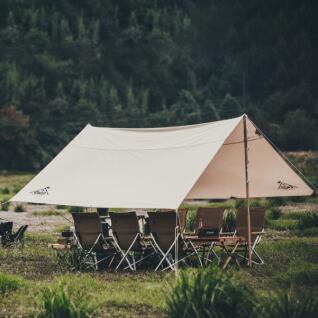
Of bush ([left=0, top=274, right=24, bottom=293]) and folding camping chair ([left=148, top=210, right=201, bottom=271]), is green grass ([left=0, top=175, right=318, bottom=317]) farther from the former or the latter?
folding camping chair ([left=148, top=210, right=201, bottom=271])

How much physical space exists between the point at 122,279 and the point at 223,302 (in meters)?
4.33

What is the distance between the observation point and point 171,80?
104 m

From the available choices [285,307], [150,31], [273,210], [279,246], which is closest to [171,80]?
[150,31]

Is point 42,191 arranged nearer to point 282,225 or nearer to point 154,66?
point 282,225

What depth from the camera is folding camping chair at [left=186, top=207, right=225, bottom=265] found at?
13781mm

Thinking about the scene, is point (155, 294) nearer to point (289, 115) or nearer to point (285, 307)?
point (285, 307)

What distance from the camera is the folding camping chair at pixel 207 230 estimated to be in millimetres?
13781

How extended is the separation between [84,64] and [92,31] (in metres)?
9.72

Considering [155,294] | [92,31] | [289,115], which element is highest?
[92,31]

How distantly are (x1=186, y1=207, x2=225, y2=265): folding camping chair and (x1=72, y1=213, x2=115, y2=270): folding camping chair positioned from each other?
1502 millimetres

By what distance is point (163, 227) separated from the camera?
13656 mm

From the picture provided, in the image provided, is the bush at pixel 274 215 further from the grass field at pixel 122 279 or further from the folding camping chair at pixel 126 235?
the folding camping chair at pixel 126 235

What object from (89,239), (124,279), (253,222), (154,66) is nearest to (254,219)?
(253,222)

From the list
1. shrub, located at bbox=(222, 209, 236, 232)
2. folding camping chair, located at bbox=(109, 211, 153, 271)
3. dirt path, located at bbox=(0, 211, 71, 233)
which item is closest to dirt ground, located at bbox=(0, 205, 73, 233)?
dirt path, located at bbox=(0, 211, 71, 233)
